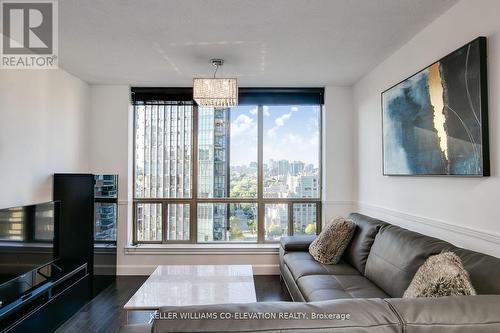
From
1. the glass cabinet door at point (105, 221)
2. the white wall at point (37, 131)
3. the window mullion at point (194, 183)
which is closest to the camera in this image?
the white wall at point (37, 131)

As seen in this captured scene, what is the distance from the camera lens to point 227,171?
434 centimetres

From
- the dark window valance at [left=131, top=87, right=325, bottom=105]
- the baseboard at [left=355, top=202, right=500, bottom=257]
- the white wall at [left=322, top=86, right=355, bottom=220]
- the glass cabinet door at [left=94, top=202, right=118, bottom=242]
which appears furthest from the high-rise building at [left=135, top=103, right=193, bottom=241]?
the baseboard at [left=355, top=202, right=500, bottom=257]

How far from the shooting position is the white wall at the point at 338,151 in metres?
4.17

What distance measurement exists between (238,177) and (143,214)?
4.65 ft

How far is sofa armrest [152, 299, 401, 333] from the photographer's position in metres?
0.95

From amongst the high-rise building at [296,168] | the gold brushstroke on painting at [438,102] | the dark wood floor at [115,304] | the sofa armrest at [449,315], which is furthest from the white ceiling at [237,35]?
the dark wood floor at [115,304]

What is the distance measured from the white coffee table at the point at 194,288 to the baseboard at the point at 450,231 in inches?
58.1

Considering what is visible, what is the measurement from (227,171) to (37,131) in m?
2.24

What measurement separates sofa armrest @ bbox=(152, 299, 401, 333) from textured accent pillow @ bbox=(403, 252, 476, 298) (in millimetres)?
602

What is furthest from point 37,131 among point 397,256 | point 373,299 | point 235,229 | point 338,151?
point 338,151

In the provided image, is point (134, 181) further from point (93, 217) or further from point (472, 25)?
point (472, 25)

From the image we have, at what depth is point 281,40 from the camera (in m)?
2.68

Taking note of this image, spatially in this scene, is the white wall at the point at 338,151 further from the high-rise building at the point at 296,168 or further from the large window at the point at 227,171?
the high-rise building at the point at 296,168

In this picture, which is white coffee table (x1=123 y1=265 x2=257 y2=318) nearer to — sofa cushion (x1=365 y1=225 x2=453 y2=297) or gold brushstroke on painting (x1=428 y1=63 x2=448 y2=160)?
sofa cushion (x1=365 y1=225 x2=453 y2=297)
